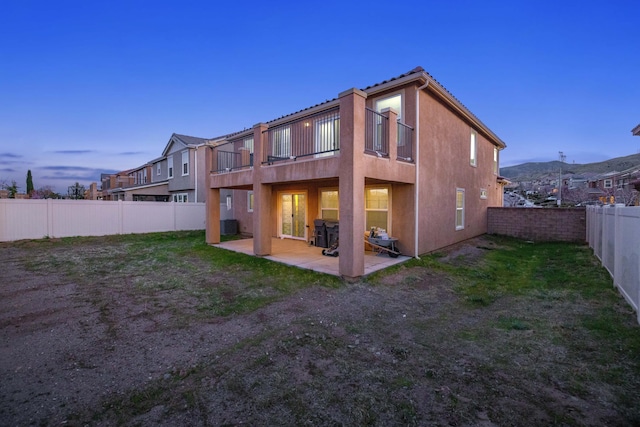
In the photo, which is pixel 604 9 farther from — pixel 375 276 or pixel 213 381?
pixel 213 381

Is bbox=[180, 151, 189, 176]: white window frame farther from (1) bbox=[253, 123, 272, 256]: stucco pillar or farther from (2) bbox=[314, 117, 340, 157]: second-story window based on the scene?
(2) bbox=[314, 117, 340, 157]: second-story window

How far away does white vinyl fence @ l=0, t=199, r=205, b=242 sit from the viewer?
12359 mm

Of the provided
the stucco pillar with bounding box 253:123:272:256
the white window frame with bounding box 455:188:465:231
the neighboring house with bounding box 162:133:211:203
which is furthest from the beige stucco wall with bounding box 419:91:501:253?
the neighboring house with bounding box 162:133:211:203

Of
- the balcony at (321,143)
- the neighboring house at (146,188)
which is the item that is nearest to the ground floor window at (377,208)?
the balcony at (321,143)

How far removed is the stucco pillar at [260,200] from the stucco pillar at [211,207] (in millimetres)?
3561

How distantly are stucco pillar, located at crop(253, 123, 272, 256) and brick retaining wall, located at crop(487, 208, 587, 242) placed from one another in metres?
12.8

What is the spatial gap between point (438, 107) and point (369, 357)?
9.49 meters

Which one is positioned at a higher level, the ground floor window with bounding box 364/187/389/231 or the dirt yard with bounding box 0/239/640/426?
the ground floor window with bounding box 364/187/389/231

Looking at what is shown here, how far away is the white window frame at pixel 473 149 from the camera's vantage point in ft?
44.0

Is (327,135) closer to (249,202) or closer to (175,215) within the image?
(249,202)

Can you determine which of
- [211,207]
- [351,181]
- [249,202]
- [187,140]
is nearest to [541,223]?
[351,181]

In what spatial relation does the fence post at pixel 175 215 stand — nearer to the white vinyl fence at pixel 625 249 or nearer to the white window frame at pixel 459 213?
the white window frame at pixel 459 213

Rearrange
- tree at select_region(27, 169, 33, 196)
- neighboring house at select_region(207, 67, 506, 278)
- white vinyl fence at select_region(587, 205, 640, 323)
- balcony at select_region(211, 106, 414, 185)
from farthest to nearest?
tree at select_region(27, 169, 33, 196), balcony at select_region(211, 106, 414, 185), neighboring house at select_region(207, 67, 506, 278), white vinyl fence at select_region(587, 205, 640, 323)

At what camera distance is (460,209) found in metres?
12.5
